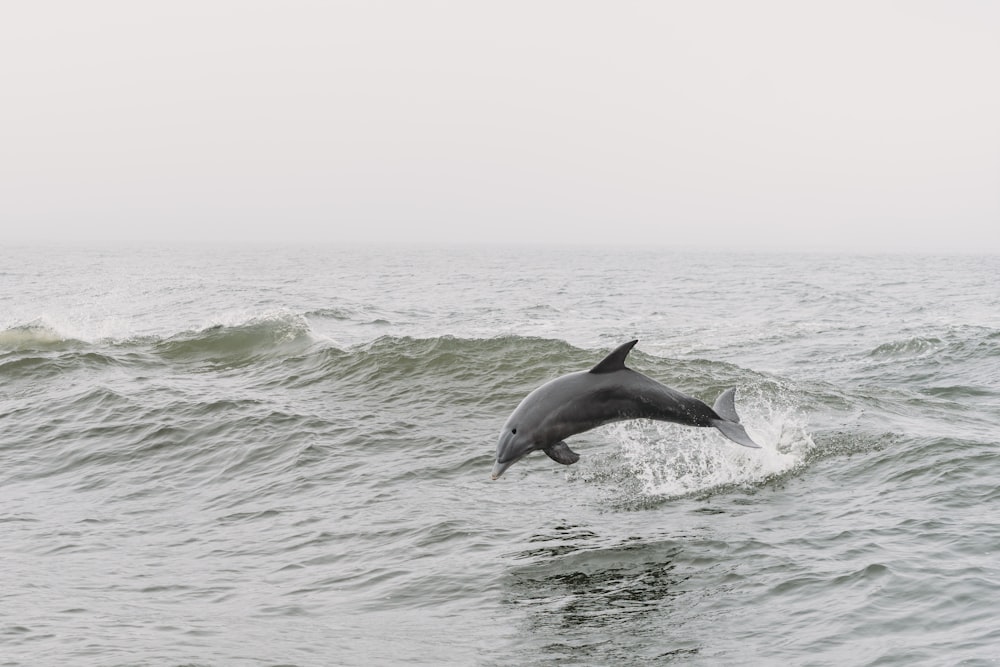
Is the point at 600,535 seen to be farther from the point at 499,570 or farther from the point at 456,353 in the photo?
the point at 456,353

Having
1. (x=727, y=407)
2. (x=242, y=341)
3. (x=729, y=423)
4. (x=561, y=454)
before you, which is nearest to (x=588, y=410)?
(x=561, y=454)

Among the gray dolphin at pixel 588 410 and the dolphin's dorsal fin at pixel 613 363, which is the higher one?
the dolphin's dorsal fin at pixel 613 363

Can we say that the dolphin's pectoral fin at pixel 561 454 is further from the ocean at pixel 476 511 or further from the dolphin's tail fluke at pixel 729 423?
the dolphin's tail fluke at pixel 729 423

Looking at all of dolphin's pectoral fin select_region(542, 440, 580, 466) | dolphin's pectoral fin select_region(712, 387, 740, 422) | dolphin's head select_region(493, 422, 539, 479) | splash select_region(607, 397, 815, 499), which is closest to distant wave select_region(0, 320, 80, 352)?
splash select_region(607, 397, 815, 499)

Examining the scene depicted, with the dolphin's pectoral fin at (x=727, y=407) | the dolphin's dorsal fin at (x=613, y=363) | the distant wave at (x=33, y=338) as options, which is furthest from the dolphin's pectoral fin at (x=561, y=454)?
the distant wave at (x=33, y=338)

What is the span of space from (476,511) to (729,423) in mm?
2938

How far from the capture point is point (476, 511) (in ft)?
34.0

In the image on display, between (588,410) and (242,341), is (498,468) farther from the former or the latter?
(242,341)

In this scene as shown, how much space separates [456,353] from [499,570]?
11.7 meters

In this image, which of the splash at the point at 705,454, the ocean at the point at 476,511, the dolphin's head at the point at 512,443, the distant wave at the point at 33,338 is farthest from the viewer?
the distant wave at the point at 33,338

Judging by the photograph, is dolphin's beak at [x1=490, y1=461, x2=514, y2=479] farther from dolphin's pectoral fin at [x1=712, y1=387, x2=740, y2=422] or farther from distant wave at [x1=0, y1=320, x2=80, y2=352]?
distant wave at [x1=0, y1=320, x2=80, y2=352]

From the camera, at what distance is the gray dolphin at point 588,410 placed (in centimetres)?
854

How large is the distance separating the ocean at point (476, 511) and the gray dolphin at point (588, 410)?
101cm

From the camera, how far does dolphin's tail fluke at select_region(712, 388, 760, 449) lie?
9266mm
